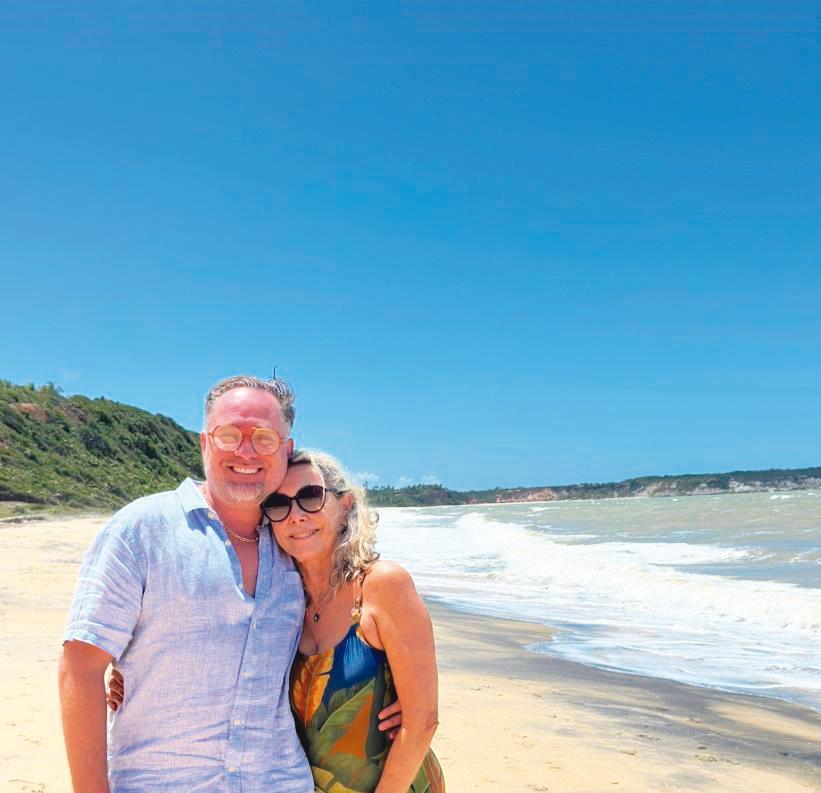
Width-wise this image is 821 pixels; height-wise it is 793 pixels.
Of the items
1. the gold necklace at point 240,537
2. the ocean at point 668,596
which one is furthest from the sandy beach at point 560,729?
the gold necklace at point 240,537

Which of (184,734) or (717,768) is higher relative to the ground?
(184,734)

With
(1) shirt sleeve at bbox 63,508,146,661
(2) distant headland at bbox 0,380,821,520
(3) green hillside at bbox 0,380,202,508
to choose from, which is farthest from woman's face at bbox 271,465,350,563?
(3) green hillside at bbox 0,380,202,508

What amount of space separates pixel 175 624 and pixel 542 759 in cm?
388

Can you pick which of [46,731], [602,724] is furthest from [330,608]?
[602,724]

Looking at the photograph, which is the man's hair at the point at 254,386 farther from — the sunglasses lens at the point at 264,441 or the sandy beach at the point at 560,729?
the sandy beach at the point at 560,729

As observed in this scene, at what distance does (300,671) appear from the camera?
8.46ft

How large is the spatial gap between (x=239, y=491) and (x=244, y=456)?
0.36ft

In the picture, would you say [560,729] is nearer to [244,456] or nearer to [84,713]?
[244,456]

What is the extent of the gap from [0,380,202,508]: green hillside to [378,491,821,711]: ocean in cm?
1237

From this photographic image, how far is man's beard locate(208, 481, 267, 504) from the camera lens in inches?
103

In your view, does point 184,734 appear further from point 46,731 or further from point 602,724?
point 602,724

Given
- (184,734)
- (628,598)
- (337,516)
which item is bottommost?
(628,598)

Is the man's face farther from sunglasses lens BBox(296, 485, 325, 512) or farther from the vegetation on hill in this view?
the vegetation on hill

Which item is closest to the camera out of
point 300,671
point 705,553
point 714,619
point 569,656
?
point 300,671
